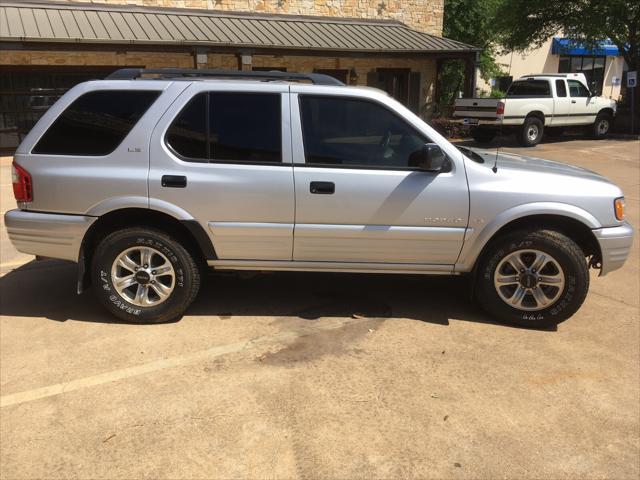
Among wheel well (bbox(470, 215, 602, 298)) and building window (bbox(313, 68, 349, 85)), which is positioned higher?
building window (bbox(313, 68, 349, 85))

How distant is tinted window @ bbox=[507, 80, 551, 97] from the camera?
17.4 m

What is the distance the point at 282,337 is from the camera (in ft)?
13.6

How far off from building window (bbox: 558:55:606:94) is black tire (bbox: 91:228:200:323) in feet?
122

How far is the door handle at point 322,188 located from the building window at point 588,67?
36.8 meters

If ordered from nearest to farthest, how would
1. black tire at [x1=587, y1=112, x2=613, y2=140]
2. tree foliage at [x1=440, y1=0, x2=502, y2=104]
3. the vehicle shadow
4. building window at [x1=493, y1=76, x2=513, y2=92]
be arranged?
the vehicle shadow, black tire at [x1=587, y1=112, x2=613, y2=140], tree foliage at [x1=440, y1=0, x2=502, y2=104], building window at [x1=493, y1=76, x2=513, y2=92]

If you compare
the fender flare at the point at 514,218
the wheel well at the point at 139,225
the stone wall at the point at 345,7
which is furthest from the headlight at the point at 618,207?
the stone wall at the point at 345,7

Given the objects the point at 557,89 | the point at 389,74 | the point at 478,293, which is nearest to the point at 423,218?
the point at 478,293

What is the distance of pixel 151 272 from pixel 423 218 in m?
2.10

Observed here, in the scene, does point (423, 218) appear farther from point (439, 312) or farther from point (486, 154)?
point (486, 154)

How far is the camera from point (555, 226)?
4.34 meters

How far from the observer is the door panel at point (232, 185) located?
161 inches

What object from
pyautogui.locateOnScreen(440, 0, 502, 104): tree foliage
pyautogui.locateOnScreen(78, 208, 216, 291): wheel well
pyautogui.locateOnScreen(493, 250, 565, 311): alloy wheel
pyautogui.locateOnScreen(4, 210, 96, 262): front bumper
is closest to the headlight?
pyautogui.locateOnScreen(493, 250, 565, 311): alloy wheel

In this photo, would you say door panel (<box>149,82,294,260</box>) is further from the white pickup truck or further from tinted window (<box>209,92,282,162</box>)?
the white pickup truck

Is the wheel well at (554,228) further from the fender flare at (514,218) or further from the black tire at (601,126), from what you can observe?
the black tire at (601,126)
